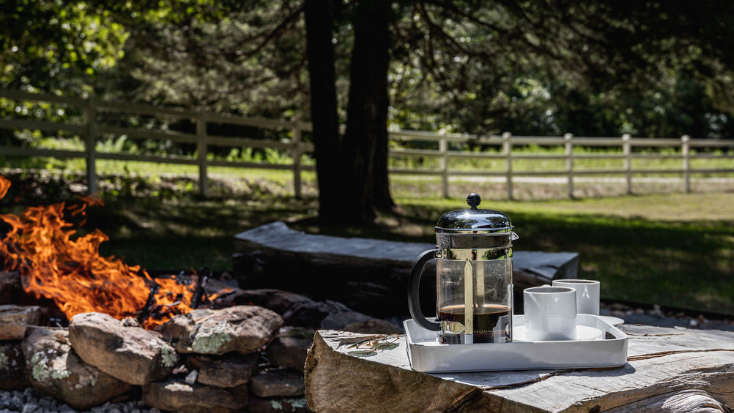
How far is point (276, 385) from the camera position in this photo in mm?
3068

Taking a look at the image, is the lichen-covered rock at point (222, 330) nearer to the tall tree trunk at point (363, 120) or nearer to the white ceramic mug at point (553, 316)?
the white ceramic mug at point (553, 316)

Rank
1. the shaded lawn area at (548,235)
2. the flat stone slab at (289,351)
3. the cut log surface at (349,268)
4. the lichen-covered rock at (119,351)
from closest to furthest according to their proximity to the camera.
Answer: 1. the lichen-covered rock at (119,351)
2. the flat stone slab at (289,351)
3. the cut log surface at (349,268)
4. the shaded lawn area at (548,235)

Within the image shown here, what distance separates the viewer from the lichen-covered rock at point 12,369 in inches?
124

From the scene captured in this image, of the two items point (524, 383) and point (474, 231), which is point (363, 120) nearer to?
point (474, 231)

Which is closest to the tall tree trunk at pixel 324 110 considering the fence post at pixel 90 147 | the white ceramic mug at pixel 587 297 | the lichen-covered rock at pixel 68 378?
the fence post at pixel 90 147

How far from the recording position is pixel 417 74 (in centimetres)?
1265

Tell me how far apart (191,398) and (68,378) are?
53 centimetres

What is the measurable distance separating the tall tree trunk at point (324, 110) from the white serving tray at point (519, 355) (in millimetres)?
7014

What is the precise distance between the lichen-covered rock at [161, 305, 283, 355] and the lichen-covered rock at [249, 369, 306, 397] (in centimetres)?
14

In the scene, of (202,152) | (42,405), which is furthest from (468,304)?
(202,152)

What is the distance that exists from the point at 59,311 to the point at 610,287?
3991 millimetres

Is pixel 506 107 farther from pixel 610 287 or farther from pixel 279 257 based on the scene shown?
pixel 279 257

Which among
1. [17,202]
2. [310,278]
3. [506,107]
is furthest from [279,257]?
[506,107]

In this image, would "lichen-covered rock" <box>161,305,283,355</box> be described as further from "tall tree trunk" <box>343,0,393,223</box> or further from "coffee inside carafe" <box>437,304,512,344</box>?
"tall tree trunk" <box>343,0,393,223</box>
